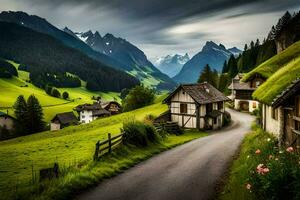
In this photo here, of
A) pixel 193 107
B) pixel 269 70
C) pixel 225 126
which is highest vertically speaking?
pixel 269 70

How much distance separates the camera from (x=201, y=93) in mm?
54688

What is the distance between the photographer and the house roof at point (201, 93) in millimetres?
52031

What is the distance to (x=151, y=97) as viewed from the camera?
371 ft

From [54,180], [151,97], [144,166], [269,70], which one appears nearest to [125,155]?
[144,166]

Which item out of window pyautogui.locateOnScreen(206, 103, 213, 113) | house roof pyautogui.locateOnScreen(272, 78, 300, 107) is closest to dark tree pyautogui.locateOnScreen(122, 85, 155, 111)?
window pyautogui.locateOnScreen(206, 103, 213, 113)

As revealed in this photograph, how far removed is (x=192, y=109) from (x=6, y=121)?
80585 mm

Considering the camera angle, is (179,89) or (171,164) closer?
(171,164)

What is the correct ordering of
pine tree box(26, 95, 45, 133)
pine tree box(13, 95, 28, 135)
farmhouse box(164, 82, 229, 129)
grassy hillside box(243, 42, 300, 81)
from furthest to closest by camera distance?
pine tree box(26, 95, 45, 133), pine tree box(13, 95, 28, 135), grassy hillside box(243, 42, 300, 81), farmhouse box(164, 82, 229, 129)

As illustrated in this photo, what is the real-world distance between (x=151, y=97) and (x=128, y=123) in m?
85.4

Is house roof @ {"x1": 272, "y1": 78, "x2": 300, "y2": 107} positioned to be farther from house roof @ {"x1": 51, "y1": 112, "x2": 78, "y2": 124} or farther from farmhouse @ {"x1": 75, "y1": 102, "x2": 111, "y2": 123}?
farmhouse @ {"x1": 75, "y1": 102, "x2": 111, "y2": 123}

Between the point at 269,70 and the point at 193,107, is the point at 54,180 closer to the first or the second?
the point at 193,107

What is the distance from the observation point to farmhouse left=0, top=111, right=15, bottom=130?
10656 cm

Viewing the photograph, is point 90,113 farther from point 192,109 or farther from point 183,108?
point 192,109

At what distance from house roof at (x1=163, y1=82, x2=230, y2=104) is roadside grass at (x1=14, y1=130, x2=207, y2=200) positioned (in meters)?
24.8
